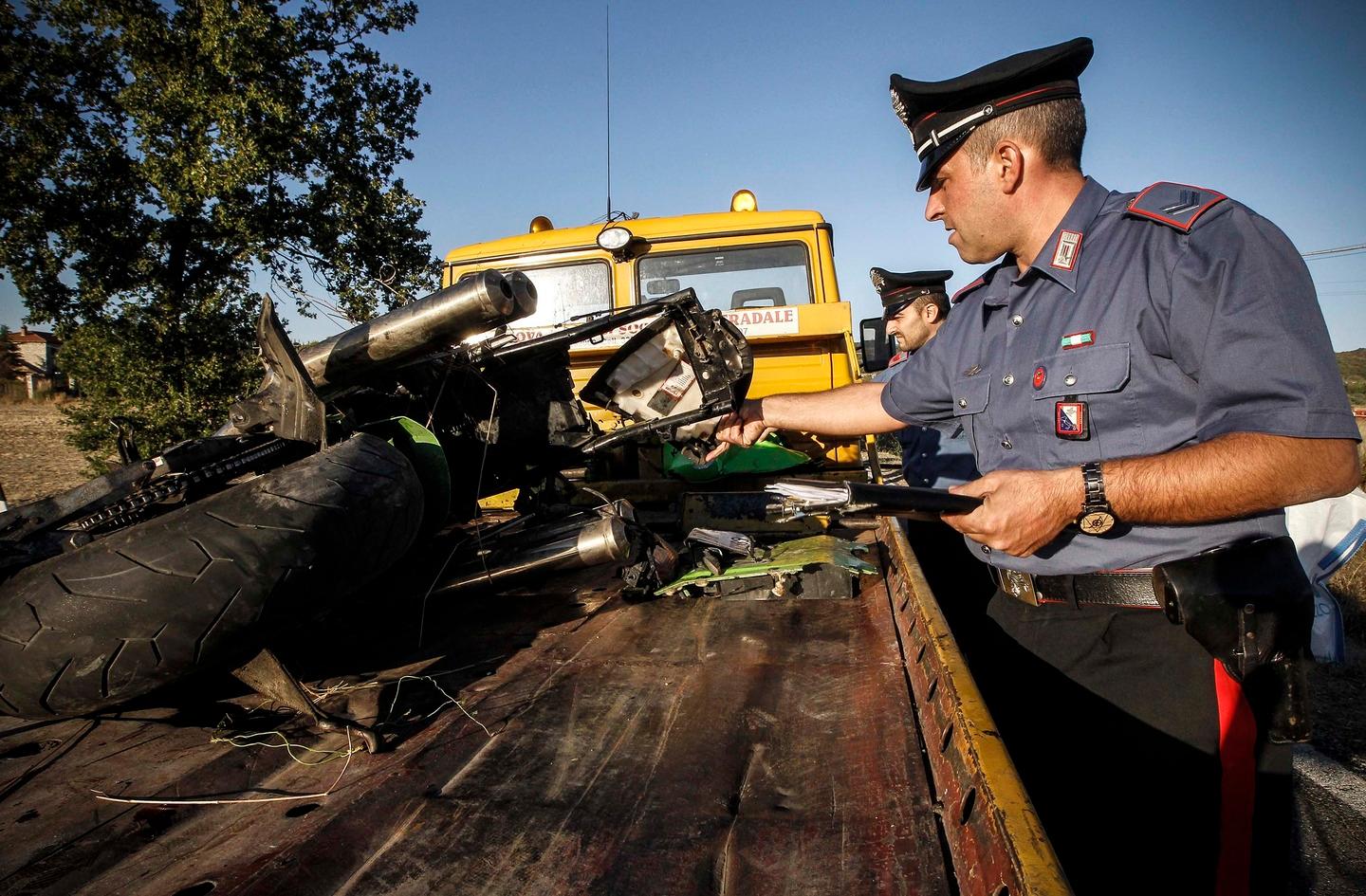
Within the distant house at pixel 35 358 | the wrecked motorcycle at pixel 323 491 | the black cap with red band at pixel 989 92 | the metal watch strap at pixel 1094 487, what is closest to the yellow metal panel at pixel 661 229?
the wrecked motorcycle at pixel 323 491

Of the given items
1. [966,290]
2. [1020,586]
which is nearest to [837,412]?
[966,290]

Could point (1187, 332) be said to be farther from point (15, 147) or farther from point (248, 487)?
point (15, 147)

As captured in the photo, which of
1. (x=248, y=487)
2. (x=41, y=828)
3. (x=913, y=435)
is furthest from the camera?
(x=913, y=435)

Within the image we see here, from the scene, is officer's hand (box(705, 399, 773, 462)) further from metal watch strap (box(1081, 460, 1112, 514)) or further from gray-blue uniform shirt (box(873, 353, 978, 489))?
metal watch strap (box(1081, 460, 1112, 514))

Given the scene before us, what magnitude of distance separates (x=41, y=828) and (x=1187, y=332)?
8.21 feet

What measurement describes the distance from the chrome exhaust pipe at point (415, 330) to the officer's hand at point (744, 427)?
0.96 metres

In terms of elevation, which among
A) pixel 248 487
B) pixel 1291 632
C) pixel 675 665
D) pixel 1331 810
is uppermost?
pixel 248 487

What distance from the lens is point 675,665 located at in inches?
83.7

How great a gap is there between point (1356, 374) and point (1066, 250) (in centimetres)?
3699

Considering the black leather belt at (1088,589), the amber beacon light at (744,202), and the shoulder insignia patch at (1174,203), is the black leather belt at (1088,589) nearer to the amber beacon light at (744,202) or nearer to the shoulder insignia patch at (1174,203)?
the shoulder insignia patch at (1174,203)

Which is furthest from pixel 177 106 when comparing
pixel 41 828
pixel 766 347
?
pixel 41 828

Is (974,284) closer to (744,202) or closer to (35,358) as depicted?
(744,202)

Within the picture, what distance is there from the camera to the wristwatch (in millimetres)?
1429

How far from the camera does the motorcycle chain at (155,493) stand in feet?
6.13
